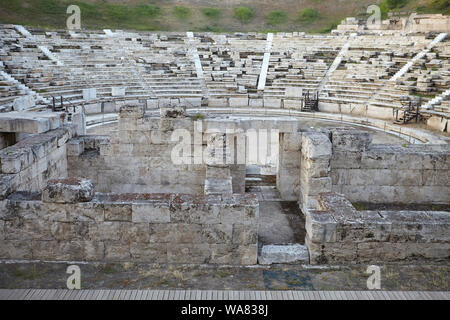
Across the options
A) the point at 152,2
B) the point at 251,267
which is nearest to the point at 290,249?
the point at 251,267

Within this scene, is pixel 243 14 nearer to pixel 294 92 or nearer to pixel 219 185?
pixel 294 92

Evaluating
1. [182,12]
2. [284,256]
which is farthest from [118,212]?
[182,12]

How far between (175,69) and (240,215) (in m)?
21.3

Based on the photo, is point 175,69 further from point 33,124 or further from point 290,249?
point 290,249

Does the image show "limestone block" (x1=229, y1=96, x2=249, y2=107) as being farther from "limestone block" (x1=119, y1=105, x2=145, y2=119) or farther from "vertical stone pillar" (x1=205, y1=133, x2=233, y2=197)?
"vertical stone pillar" (x1=205, y1=133, x2=233, y2=197)

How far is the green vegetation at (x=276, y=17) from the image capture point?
42.7m

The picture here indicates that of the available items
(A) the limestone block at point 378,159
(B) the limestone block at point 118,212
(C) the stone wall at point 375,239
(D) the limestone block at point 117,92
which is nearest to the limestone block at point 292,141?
(A) the limestone block at point 378,159

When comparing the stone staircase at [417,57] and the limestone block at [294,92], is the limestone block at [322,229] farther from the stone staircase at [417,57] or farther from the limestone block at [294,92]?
the stone staircase at [417,57]

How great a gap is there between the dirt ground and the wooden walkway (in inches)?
5.4

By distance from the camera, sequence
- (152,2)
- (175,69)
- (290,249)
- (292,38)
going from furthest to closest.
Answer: (152,2), (292,38), (175,69), (290,249)

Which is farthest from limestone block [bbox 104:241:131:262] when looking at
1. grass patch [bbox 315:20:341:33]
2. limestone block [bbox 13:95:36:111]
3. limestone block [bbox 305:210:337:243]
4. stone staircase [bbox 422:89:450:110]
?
grass patch [bbox 315:20:341:33]

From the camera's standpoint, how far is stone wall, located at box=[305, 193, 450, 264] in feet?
18.0

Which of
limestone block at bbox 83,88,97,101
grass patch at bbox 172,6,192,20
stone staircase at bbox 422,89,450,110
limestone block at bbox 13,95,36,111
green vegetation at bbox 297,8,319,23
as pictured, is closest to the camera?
limestone block at bbox 13,95,36,111

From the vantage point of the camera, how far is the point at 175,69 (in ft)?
84.1
